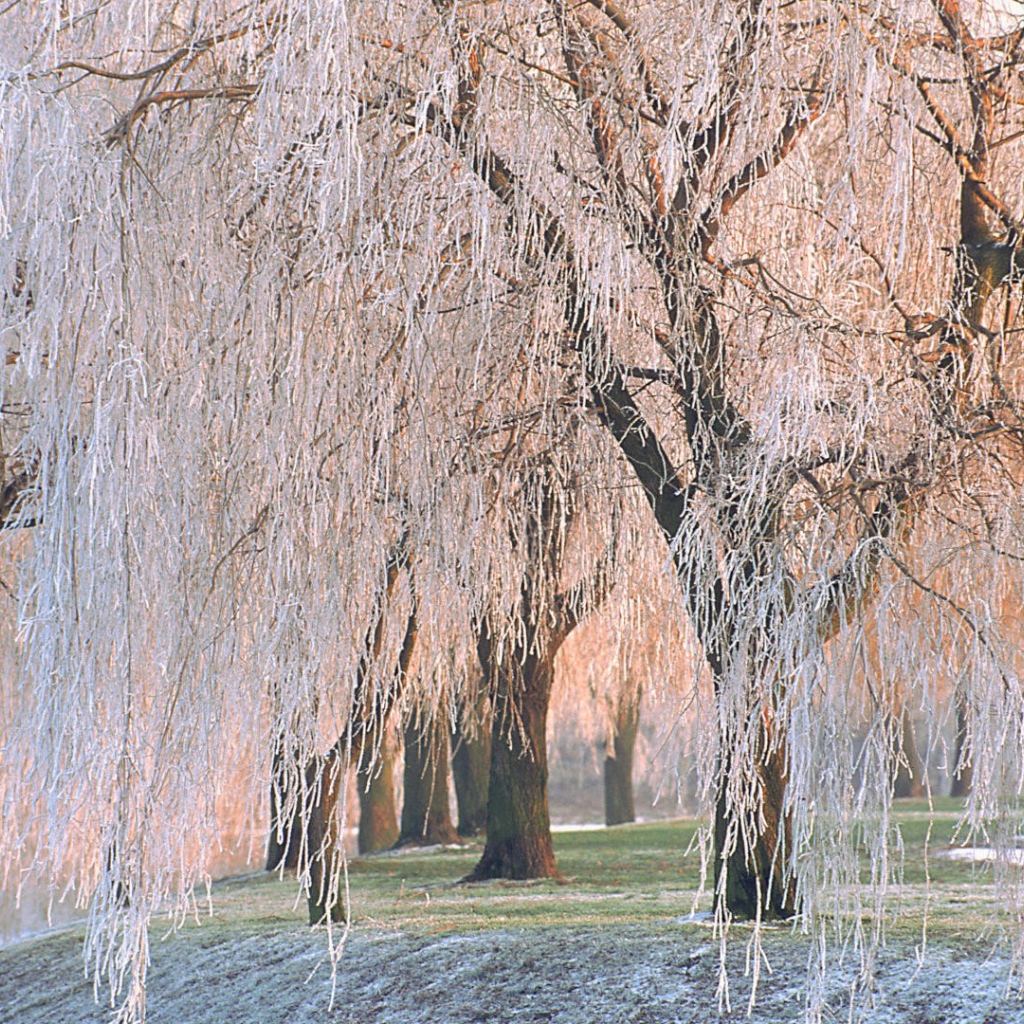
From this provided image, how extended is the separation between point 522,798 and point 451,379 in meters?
4.66

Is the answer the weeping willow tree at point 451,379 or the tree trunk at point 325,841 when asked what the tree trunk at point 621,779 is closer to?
the tree trunk at point 325,841

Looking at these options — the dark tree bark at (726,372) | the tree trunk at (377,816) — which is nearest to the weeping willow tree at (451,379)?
the dark tree bark at (726,372)

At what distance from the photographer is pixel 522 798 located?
10055 millimetres

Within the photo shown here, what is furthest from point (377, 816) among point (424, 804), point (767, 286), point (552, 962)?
point (767, 286)

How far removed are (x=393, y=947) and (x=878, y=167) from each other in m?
4.68

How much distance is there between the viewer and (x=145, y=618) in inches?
209

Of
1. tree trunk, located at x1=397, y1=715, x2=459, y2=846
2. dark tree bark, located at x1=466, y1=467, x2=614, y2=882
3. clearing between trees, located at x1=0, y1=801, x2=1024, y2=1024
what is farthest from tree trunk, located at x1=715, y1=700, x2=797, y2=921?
tree trunk, located at x1=397, y1=715, x2=459, y2=846

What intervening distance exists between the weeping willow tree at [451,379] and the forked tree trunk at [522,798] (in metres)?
3.47

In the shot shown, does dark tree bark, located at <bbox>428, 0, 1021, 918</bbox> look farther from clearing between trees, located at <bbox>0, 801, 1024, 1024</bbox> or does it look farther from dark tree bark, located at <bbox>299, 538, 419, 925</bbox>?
dark tree bark, located at <bbox>299, 538, 419, 925</bbox>

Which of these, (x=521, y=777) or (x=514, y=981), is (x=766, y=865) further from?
(x=521, y=777)

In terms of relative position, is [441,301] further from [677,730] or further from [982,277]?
[982,277]

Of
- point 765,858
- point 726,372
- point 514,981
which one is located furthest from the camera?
point 514,981

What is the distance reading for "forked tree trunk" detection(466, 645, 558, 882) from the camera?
32.4 ft

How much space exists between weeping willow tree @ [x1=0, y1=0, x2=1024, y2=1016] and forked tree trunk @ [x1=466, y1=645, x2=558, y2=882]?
3473 millimetres
